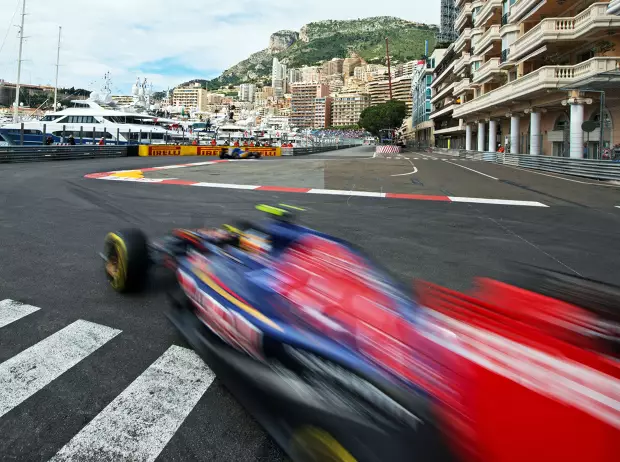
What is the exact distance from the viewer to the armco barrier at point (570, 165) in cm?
1695

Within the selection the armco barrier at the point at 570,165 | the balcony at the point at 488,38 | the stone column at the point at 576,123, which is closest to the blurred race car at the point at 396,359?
the armco barrier at the point at 570,165

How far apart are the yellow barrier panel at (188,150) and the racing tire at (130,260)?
30094 mm

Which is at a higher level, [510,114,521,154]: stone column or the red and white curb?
[510,114,521,154]: stone column

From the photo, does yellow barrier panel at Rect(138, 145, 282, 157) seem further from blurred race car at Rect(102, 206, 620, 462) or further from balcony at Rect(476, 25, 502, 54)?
blurred race car at Rect(102, 206, 620, 462)

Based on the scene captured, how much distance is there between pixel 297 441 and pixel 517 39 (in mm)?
37217

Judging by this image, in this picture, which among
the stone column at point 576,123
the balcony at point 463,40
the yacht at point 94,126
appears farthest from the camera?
the balcony at point 463,40

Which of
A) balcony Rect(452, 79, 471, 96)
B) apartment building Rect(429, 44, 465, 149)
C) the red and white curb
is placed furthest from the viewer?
apartment building Rect(429, 44, 465, 149)

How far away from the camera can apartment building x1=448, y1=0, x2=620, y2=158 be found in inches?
889

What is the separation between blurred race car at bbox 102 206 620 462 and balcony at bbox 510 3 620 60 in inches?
991

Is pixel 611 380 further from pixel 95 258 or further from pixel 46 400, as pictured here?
pixel 95 258

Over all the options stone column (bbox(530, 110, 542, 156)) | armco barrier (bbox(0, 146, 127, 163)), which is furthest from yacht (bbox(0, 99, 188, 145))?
stone column (bbox(530, 110, 542, 156))

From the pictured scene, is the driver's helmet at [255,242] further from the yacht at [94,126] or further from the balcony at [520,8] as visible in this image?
the yacht at [94,126]

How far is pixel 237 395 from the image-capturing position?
7.10 feet

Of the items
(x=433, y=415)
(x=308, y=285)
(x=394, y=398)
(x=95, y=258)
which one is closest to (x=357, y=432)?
(x=394, y=398)
